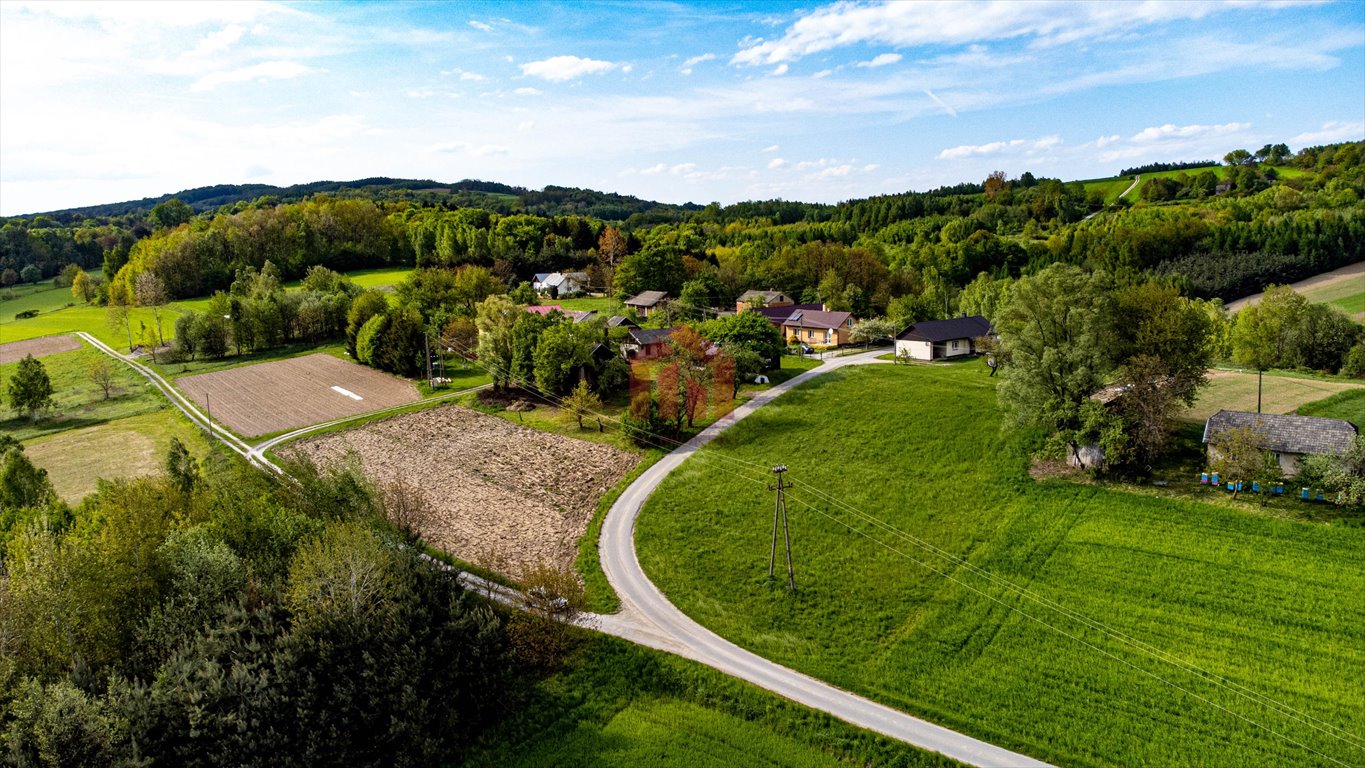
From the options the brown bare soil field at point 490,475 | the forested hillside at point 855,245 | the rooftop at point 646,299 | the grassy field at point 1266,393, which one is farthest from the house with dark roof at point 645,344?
the grassy field at point 1266,393

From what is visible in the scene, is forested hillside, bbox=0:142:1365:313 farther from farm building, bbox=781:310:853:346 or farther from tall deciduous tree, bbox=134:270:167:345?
farm building, bbox=781:310:853:346

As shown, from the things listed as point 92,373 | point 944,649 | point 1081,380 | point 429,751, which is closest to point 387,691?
point 429,751

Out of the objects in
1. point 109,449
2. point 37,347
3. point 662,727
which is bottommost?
point 662,727

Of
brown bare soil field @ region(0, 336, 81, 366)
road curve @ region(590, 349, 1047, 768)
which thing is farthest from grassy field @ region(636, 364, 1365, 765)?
brown bare soil field @ region(0, 336, 81, 366)

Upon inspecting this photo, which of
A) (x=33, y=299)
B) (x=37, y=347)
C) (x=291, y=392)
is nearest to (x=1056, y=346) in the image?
(x=291, y=392)

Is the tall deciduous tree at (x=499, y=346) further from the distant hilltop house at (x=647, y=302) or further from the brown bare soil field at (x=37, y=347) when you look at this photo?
the brown bare soil field at (x=37, y=347)

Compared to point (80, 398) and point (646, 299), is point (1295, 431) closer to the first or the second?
point (646, 299)
